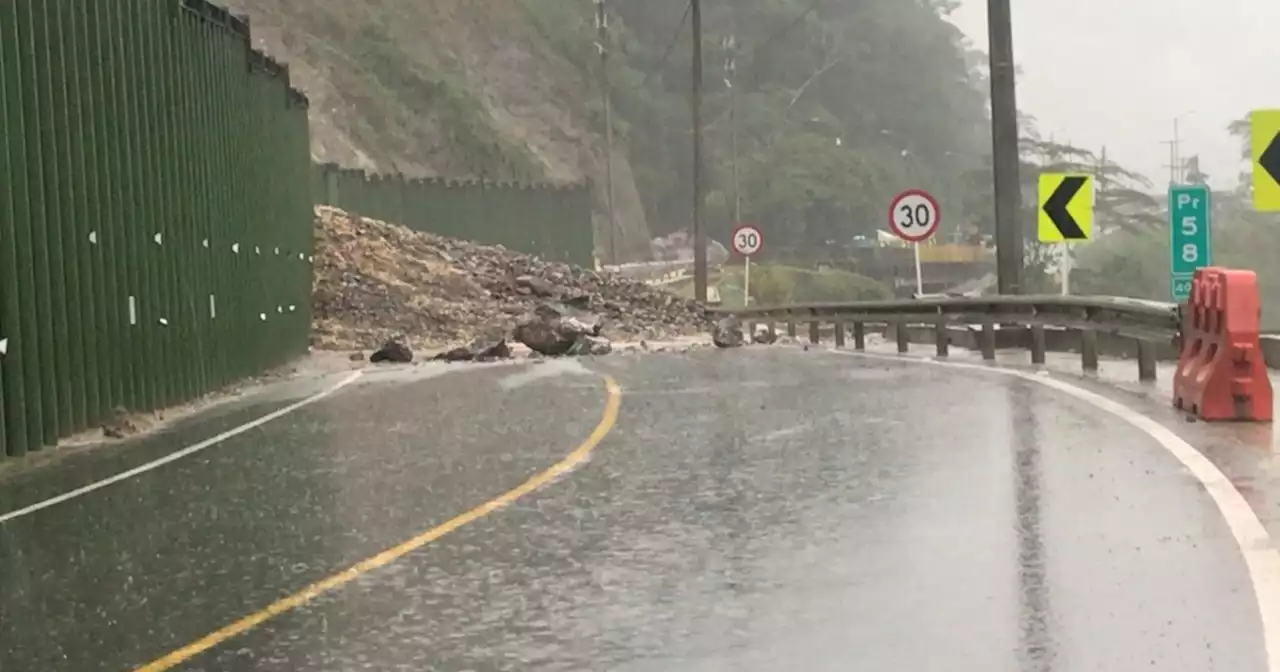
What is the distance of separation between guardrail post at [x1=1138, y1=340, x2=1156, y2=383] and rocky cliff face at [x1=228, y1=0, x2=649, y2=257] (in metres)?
48.6

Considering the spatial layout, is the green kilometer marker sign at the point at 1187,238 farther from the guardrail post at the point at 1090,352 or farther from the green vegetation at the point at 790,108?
the green vegetation at the point at 790,108

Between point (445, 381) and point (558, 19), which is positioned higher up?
point (558, 19)

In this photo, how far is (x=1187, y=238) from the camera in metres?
16.8

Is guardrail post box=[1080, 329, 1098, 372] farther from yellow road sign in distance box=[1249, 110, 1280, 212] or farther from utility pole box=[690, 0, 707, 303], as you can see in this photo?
utility pole box=[690, 0, 707, 303]

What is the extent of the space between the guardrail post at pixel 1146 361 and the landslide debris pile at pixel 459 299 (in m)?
16.3

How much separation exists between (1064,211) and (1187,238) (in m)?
4.23

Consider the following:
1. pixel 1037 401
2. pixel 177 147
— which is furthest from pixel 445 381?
pixel 1037 401

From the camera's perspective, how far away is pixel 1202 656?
6039 mm

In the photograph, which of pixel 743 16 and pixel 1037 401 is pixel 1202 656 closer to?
pixel 1037 401

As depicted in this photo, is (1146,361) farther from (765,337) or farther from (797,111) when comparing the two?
(797,111)

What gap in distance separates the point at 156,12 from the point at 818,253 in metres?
77.5

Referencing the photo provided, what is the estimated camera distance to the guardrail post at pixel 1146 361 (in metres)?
17.3

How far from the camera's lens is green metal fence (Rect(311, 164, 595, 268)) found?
49.1 metres

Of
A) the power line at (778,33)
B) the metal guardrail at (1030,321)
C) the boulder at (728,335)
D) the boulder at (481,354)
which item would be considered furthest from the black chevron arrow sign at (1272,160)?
the power line at (778,33)
